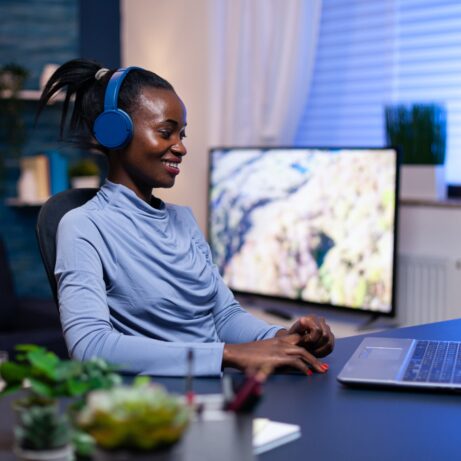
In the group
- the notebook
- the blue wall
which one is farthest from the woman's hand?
the blue wall

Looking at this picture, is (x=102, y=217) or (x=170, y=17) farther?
(x=170, y=17)

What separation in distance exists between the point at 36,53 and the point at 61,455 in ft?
13.1

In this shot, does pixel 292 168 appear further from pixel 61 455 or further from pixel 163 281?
pixel 61 455

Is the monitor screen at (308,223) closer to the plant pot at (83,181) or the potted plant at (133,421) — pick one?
the plant pot at (83,181)

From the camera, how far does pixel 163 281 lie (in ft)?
5.11

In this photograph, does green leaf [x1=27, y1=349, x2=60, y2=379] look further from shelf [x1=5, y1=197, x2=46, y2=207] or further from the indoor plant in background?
shelf [x1=5, y1=197, x2=46, y2=207]

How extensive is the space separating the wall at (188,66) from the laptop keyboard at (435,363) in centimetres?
270

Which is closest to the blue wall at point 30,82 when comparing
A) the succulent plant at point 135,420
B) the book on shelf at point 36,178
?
the book on shelf at point 36,178

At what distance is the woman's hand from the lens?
4.46 feet

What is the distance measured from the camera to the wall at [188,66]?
13.5 ft

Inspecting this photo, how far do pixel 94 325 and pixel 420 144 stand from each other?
2021 mm

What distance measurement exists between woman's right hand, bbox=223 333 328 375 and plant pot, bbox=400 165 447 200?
1.93 m

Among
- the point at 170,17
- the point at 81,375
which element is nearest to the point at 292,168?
the point at 170,17

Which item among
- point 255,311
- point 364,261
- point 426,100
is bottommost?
point 255,311
